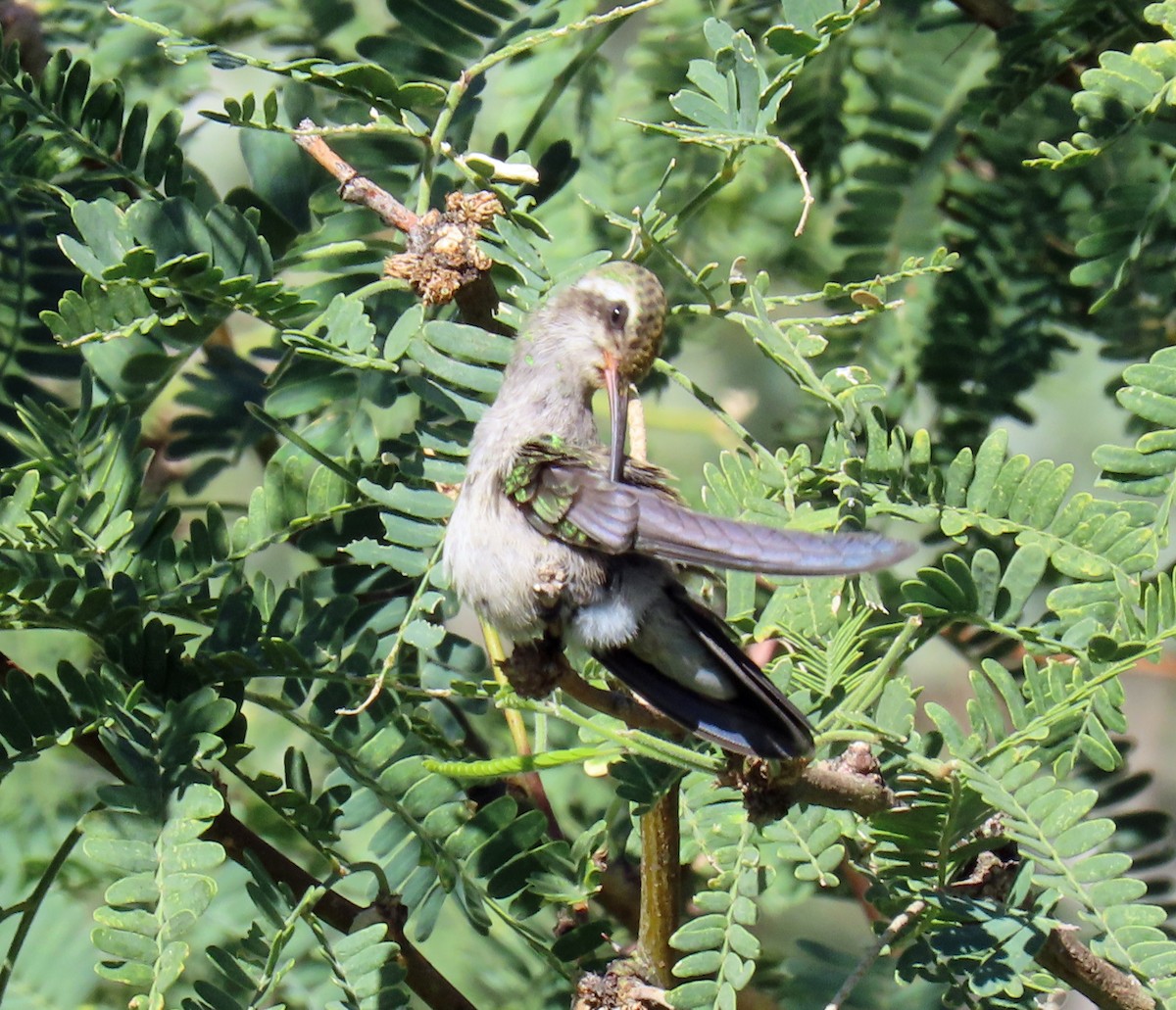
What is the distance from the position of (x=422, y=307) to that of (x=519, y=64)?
1031 mm

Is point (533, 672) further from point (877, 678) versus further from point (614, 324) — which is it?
point (614, 324)

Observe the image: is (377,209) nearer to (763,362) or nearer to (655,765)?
(655,765)

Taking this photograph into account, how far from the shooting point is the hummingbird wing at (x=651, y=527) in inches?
45.5

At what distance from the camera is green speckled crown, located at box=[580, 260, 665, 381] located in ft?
6.37

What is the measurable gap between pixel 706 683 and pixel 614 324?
62cm

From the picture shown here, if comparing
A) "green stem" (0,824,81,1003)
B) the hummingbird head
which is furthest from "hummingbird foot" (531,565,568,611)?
"green stem" (0,824,81,1003)

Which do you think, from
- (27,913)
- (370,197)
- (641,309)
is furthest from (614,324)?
(27,913)

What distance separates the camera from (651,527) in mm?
1475

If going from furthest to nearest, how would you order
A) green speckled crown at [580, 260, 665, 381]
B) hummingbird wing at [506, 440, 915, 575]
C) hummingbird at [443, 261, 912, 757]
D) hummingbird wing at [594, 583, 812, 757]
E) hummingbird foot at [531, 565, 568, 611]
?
green speckled crown at [580, 260, 665, 381], hummingbird foot at [531, 565, 568, 611], hummingbird at [443, 261, 912, 757], hummingbird wing at [594, 583, 812, 757], hummingbird wing at [506, 440, 915, 575]

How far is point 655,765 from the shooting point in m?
1.57

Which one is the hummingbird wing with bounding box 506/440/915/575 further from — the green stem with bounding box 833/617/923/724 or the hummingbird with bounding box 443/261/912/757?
the green stem with bounding box 833/617/923/724

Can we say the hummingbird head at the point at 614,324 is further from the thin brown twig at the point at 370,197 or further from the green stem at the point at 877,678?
the green stem at the point at 877,678

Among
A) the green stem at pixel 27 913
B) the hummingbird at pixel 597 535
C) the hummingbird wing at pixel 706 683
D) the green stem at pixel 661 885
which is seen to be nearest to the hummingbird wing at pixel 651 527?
the hummingbird at pixel 597 535

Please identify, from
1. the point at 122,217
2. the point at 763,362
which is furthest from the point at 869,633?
the point at 763,362
